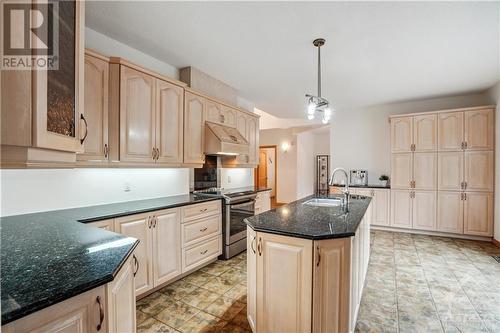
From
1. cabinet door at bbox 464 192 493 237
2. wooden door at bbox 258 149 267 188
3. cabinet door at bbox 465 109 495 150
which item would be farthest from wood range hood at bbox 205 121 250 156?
wooden door at bbox 258 149 267 188

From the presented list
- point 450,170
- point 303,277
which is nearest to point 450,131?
point 450,170

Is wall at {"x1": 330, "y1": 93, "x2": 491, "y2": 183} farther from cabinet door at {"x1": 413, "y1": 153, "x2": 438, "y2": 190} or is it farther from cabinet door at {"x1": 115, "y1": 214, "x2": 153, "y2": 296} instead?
cabinet door at {"x1": 115, "y1": 214, "x2": 153, "y2": 296}

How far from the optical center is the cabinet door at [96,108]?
2096 millimetres

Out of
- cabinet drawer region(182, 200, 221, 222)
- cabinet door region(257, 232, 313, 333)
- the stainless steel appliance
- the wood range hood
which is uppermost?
the wood range hood

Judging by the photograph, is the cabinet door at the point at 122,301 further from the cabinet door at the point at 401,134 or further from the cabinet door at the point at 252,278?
the cabinet door at the point at 401,134

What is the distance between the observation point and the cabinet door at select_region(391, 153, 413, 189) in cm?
462

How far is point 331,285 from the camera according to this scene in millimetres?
1543

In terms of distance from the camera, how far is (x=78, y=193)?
2.26 meters

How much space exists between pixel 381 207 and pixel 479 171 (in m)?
1.66

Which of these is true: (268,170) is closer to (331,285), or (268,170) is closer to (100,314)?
(331,285)

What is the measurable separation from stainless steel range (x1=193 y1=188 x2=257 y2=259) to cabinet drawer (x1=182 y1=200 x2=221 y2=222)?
143 millimetres

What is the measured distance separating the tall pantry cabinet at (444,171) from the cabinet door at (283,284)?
4.08 meters

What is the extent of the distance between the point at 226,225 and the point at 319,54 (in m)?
2.44

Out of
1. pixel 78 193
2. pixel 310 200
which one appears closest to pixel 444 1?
pixel 310 200
